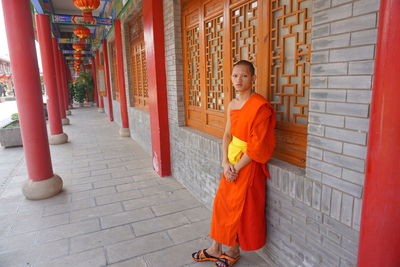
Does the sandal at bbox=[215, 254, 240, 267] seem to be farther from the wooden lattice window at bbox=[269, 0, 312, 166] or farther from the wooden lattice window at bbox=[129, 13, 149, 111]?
the wooden lattice window at bbox=[129, 13, 149, 111]

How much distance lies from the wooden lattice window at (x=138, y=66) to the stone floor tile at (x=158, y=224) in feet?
12.8

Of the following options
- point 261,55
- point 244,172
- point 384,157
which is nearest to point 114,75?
point 261,55

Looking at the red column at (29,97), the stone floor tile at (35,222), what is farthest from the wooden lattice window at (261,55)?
the red column at (29,97)

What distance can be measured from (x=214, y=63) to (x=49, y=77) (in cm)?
675

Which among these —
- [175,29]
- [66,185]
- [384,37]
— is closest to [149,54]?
[175,29]

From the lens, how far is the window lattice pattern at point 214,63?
326 cm

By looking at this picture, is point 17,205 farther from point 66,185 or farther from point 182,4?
point 182,4

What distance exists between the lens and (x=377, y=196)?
1.26m

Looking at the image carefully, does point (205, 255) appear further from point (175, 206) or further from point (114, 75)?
point (114, 75)

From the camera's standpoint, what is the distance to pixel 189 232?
120 inches

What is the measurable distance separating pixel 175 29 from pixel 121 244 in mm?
2941

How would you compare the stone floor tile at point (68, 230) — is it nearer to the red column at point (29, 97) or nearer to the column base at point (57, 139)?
the red column at point (29, 97)

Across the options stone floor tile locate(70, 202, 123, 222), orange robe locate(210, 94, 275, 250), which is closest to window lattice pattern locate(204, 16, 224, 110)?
orange robe locate(210, 94, 275, 250)

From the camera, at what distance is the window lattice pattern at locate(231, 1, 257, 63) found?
262cm
